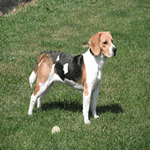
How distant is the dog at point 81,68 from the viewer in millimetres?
4668

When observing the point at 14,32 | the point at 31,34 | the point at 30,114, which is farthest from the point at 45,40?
the point at 30,114

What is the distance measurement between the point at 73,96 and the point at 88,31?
529 centimetres

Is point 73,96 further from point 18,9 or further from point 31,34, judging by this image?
point 18,9

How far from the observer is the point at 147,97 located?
A: 6.24 meters

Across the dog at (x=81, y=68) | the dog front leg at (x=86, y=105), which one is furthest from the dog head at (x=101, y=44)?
the dog front leg at (x=86, y=105)

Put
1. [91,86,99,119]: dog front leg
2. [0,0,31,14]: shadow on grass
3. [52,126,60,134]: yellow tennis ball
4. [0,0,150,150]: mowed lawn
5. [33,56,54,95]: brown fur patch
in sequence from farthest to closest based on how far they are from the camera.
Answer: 1. [0,0,31,14]: shadow on grass
2. [91,86,99,119]: dog front leg
3. [33,56,54,95]: brown fur patch
4. [52,126,60,134]: yellow tennis ball
5. [0,0,150,150]: mowed lawn

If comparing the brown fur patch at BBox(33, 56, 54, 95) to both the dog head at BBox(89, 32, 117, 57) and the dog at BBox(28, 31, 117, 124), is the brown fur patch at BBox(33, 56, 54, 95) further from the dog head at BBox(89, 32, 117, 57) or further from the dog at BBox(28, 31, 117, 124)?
the dog head at BBox(89, 32, 117, 57)

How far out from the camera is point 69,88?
673 centimetres

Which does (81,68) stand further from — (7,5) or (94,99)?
(7,5)

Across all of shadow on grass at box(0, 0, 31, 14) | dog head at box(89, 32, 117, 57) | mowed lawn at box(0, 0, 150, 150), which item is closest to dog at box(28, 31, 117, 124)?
dog head at box(89, 32, 117, 57)

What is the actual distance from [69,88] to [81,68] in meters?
1.89

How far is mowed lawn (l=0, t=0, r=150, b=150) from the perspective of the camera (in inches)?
189

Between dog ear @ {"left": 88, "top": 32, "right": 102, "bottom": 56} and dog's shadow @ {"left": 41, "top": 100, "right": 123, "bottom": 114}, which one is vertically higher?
dog ear @ {"left": 88, "top": 32, "right": 102, "bottom": 56}

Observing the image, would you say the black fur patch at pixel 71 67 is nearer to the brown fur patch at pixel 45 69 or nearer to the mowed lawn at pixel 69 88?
the brown fur patch at pixel 45 69
